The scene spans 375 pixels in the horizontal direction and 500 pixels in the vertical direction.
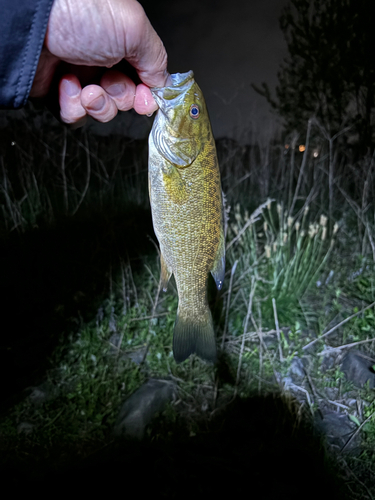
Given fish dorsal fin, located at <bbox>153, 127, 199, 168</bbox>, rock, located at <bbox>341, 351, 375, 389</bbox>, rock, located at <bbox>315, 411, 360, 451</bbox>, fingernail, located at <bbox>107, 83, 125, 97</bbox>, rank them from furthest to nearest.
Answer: rock, located at <bbox>341, 351, 375, 389</bbox>
rock, located at <bbox>315, 411, 360, 451</bbox>
fingernail, located at <bbox>107, 83, 125, 97</bbox>
fish dorsal fin, located at <bbox>153, 127, 199, 168</bbox>

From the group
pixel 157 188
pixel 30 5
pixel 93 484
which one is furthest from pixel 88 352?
pixel 30 5

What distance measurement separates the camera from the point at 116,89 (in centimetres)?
173

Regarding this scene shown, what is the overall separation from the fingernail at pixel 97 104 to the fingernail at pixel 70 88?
0.35ft

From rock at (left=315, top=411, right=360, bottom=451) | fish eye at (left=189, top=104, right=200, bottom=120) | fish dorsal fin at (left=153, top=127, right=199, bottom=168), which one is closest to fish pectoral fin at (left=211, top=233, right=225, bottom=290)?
fish dorsal fin at (left=153, top=127, right=199, bottom=168)

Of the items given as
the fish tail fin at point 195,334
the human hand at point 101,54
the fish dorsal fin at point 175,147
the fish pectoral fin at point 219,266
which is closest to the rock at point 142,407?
the fish tail fin at point 195,334

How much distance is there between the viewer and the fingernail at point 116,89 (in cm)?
172

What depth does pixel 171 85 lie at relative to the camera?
1506mm

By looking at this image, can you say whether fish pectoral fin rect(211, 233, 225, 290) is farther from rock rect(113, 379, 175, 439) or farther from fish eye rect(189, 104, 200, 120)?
rock rect(113, 379, 175, 439)

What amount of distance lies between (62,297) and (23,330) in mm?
444

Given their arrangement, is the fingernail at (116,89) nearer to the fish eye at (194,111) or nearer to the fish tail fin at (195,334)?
the fish eye at (194,111)

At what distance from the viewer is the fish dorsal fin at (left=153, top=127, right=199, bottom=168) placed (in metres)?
1.46

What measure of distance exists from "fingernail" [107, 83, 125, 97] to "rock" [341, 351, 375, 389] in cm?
271

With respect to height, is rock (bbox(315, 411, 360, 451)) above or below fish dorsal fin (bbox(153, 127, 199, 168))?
below

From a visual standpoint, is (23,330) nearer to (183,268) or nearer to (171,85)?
(183,268)
